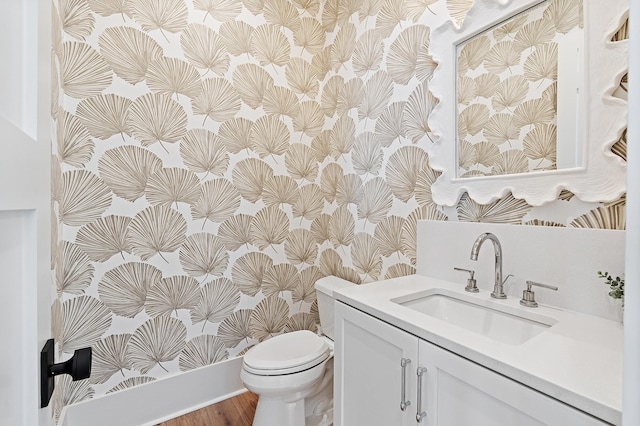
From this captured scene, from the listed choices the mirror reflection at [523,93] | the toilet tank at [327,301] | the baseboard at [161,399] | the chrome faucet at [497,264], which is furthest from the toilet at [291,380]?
the mirror reflection at [523,93]

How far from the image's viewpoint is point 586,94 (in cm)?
99

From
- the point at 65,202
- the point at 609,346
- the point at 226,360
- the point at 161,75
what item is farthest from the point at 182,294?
the point at 609,346

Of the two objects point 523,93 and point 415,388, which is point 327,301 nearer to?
point 415,388

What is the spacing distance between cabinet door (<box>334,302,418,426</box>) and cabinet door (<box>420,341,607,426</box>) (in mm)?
60

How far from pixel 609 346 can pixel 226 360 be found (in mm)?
1776

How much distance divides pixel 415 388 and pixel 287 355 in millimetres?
831

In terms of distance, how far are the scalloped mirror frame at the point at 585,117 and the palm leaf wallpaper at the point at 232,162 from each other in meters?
0.07

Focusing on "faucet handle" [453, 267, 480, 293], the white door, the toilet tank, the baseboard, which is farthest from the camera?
the toilet tank

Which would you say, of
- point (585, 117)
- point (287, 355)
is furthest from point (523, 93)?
point (287, 355)

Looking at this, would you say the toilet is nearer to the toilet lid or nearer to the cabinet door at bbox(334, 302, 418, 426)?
the toilet lid

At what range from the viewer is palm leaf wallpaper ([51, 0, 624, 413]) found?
4.81 ft

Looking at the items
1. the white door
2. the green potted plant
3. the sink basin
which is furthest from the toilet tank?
the white door

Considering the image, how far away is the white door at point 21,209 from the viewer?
0.35 m

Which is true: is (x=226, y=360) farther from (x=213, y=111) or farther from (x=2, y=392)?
(x=2, y=392)
